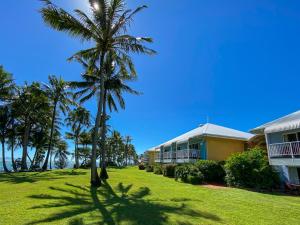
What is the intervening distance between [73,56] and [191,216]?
42.4 feet

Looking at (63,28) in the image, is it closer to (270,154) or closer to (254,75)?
(270,154)

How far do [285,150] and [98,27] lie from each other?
15352mm

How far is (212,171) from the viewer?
18281 mm

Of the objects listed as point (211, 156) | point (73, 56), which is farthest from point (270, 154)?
point (73, 56)

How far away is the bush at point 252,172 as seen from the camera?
46.4ft

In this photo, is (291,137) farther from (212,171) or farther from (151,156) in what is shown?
(151,156)

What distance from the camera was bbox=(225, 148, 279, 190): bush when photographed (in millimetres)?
14133

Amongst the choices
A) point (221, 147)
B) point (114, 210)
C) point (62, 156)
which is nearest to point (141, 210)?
point (114, 210)

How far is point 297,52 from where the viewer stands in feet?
60.0

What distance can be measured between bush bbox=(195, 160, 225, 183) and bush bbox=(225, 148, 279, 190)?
250cm

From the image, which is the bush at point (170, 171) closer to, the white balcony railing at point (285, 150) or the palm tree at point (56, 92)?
the white balcony railing at point (285, 150)

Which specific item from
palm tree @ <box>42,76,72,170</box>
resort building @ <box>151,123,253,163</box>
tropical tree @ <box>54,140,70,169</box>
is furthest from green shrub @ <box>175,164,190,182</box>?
tropical tree @ <box>54,140,70,169</box>

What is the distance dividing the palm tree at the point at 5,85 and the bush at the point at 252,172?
29.2 metres

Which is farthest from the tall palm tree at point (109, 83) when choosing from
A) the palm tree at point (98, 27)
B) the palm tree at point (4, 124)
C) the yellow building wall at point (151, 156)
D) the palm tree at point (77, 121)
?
the yellow building wall at point (151, 156)
